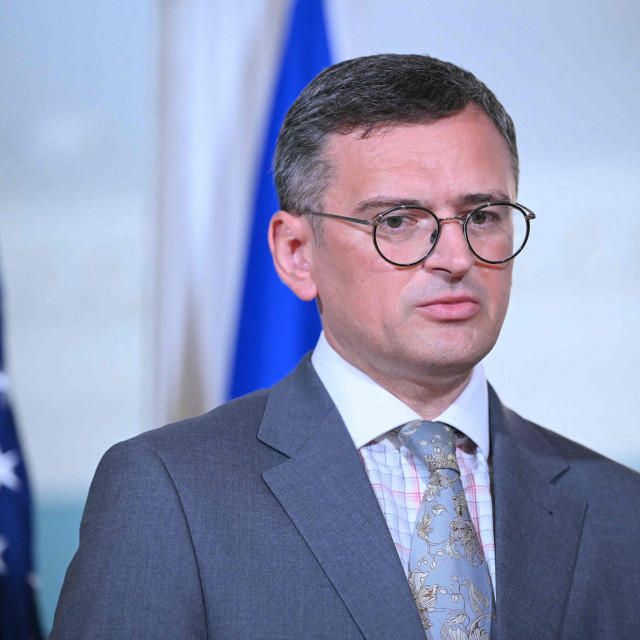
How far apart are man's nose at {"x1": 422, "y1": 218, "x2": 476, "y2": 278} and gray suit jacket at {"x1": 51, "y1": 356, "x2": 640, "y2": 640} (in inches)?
15.5

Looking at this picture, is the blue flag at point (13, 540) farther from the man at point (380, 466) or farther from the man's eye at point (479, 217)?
the man's eye at point (479, 217)

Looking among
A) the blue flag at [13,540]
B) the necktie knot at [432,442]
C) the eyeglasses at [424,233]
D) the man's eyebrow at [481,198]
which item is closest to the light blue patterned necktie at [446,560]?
the necktie knot at [432,442]

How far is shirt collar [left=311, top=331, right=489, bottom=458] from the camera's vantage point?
5.81 feet

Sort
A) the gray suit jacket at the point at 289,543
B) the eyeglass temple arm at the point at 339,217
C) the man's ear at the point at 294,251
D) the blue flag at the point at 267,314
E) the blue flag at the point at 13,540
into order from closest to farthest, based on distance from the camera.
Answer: the gray suit jacket at the point at 289,543 < the eyeglass temple arm at the point at 339,217 < the man's ear at the point at 294,251 < the blue flag at the point at 13,540 < the blue flag at the point at 267,314

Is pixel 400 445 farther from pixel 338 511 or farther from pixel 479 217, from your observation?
pixel 479 217

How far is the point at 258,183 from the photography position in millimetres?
3129

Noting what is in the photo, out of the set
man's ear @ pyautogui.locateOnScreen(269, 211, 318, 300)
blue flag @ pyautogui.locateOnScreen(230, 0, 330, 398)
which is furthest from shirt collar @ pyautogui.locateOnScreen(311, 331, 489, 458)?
blue flag @ pyautogui.locateOnScreen(230, 0, 330, 398)

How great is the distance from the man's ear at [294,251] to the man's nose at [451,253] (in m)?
0.33

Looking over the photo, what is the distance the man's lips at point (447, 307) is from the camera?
1672 millimetres

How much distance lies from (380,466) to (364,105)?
76 centimetres

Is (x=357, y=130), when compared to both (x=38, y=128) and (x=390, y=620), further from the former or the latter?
(x=38, y=128)

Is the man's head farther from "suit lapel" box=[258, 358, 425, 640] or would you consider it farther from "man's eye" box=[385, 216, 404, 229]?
"suit lapel" box=[258, 358, 425, 640]

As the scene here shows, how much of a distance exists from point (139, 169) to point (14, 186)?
0.47 metres

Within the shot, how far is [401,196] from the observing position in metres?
1.70
